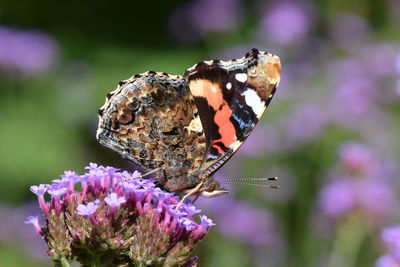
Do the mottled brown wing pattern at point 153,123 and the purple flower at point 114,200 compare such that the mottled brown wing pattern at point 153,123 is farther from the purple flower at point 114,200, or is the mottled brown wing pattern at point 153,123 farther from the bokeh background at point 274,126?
the bokeh background at point 274,126

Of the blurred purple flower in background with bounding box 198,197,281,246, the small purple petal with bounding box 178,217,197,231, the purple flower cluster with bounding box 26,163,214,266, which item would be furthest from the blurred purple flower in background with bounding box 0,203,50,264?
the small purple petal with bounding box 178,217,197,231

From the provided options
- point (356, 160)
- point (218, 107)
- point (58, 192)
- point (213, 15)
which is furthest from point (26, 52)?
point (58, 192)

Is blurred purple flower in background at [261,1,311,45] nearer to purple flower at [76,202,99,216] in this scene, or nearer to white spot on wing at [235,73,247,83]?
white spot on wing at [235,73,247,83]

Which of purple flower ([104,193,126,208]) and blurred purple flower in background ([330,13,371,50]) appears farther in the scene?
blurred purple flower in background ([330,13,371,50])

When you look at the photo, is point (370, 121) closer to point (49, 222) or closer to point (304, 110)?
point (304, 110)

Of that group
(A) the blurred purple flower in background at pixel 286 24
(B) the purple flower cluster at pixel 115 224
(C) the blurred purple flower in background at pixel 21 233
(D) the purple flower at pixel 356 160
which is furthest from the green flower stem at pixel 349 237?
(A) the blurred purple flower in background at pixel 286 24
